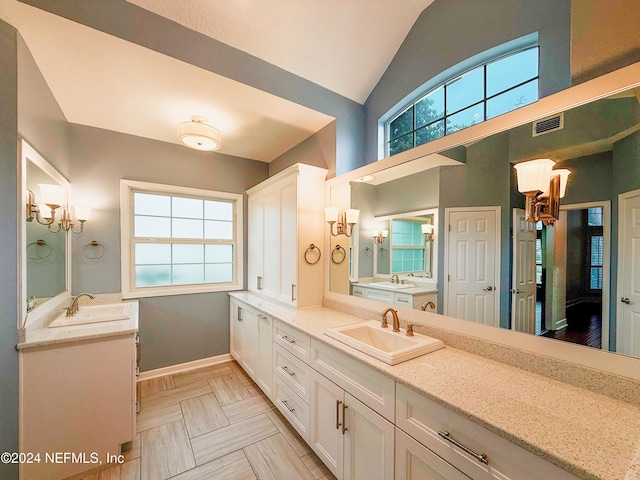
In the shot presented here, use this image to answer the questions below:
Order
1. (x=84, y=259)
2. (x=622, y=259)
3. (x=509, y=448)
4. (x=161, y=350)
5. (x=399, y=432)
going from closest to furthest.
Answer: (x=509, y=448), (x=622, y=259), (x=399, y=432), (x=84, y=259), (x=161, y=350)

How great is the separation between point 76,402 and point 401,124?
339 centimetres

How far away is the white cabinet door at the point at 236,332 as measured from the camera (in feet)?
9.73

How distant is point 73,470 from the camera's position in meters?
1.61

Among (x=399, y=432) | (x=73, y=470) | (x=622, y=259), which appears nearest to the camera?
(x=622, y=259)

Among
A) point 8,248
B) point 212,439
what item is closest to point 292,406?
point 212,439

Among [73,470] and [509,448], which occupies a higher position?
[509,448]

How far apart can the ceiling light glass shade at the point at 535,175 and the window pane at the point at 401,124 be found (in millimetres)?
1432

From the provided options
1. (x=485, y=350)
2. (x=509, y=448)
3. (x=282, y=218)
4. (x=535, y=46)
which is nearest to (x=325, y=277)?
(x=282, y=218)

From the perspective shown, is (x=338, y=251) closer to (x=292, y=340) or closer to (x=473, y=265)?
(x=292, y=340)

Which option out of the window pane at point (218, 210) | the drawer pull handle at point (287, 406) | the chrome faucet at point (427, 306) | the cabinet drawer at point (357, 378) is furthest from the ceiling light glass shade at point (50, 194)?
the chrome faucet at point (427, 306)

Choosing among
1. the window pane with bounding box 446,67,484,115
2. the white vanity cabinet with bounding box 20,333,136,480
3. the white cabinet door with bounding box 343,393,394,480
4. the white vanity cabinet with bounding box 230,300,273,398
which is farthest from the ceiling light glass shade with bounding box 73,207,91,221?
the window pane with bounding box 446,67,484,115

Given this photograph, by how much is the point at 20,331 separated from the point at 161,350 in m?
1.58

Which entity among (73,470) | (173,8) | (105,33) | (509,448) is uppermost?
(173,8)

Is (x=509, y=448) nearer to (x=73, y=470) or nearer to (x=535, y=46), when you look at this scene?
(x=535, y=46)
